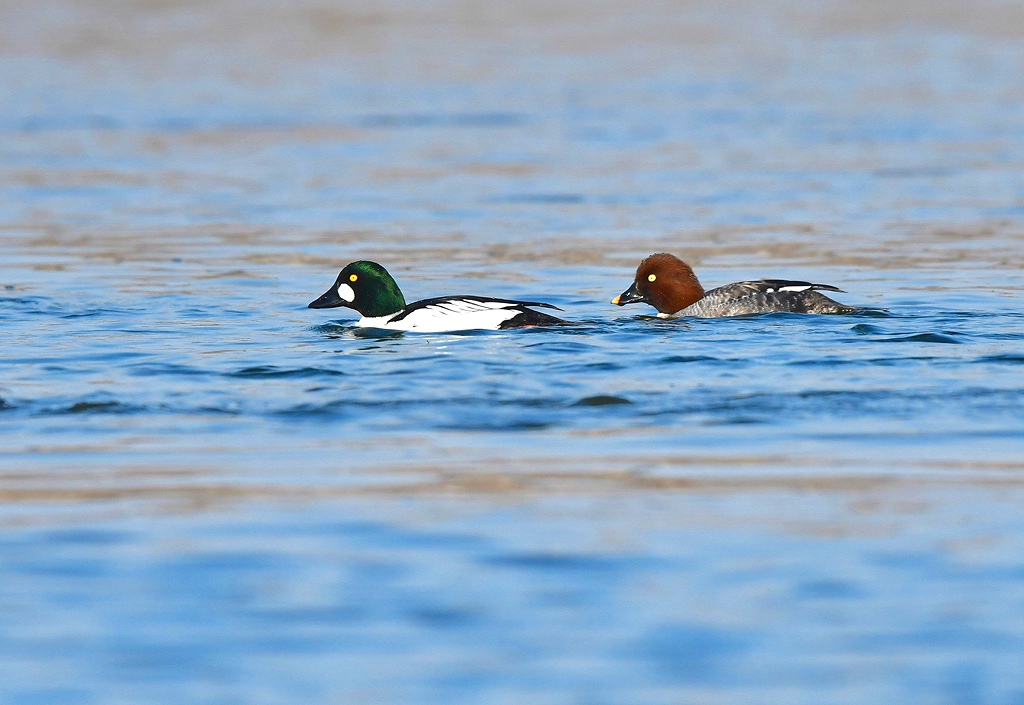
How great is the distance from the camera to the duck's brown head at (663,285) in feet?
45.2

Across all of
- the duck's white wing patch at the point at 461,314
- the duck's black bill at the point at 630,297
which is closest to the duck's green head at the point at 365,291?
the duck's white wing patch at the point at 461,314

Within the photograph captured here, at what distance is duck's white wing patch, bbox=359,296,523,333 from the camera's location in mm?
12625

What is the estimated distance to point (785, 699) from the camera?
511 cm

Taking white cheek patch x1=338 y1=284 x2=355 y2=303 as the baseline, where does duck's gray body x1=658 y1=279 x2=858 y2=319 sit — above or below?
below

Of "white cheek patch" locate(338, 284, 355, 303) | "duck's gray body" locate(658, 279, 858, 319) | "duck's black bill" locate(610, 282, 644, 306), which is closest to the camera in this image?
"duck's gray body" locate(658, 279, 858, 319)

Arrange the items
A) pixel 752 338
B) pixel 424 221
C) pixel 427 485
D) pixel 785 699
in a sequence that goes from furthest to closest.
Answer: pixel 424 221 < pixel 752 338 < pixel 427 485 < pixel 785 699

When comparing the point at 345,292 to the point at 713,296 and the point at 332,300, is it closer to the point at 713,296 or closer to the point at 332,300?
the point at 332,300

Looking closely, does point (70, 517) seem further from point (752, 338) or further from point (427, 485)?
point (752, 338)

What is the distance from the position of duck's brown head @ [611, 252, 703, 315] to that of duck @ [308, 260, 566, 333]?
1.00 m

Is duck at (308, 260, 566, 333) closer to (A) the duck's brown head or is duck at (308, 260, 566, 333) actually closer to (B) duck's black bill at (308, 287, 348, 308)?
(B) duck's black bill at (308, 287, 348, 308)

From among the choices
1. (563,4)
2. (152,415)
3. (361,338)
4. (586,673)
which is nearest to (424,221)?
(361,338)

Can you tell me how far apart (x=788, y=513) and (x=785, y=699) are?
2.04 m

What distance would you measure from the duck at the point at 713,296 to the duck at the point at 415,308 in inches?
43.3

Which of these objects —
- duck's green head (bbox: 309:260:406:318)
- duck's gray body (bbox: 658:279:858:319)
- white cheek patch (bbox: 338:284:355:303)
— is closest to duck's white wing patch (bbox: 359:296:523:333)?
duck's green head (bbox: 309:260:406:318)
